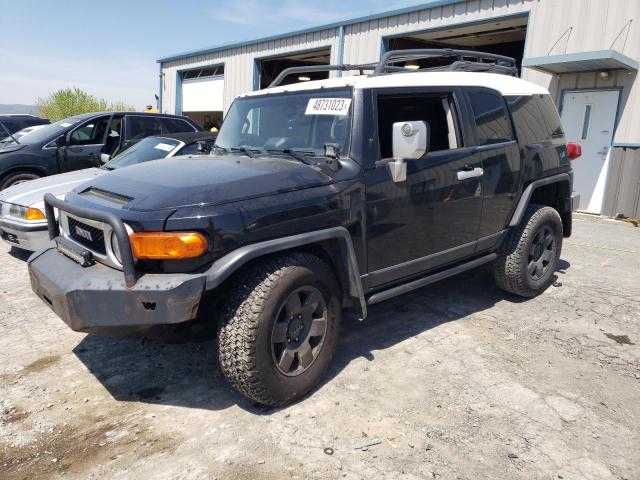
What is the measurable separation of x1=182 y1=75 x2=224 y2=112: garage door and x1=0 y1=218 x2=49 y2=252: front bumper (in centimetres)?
1466

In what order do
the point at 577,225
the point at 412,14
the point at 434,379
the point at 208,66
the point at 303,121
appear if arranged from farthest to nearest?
the point at 208,66, the point at 412,14, the point at 577,225, the point at 303,121, the point at 434,379

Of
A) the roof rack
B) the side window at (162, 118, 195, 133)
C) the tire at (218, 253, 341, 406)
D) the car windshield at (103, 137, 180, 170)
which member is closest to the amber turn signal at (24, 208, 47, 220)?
the car windshield at (103, 137, 180, 170)

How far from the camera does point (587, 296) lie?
502cm

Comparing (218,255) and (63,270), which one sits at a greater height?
(218,255)

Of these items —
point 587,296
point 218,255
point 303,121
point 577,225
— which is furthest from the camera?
point 577,225

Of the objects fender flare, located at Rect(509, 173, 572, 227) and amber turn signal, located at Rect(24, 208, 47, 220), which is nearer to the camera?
fender flare, located at Rect(509, 173, 572, 227)

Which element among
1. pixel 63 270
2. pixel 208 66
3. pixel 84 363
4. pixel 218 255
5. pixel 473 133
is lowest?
pixel 84 363

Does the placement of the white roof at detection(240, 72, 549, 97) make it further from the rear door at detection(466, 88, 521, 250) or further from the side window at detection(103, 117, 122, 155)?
the side window at detection(103, 117, 122, 155)

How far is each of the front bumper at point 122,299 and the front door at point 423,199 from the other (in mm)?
1288

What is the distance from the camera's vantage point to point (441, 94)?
3834 millimetres

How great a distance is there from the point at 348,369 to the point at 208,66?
727 inches

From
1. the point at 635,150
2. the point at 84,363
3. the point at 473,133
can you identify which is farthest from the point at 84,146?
the point at 635,150

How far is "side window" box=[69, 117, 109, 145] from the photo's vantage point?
26.0ft

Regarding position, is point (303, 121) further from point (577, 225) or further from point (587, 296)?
point (577, 225)
